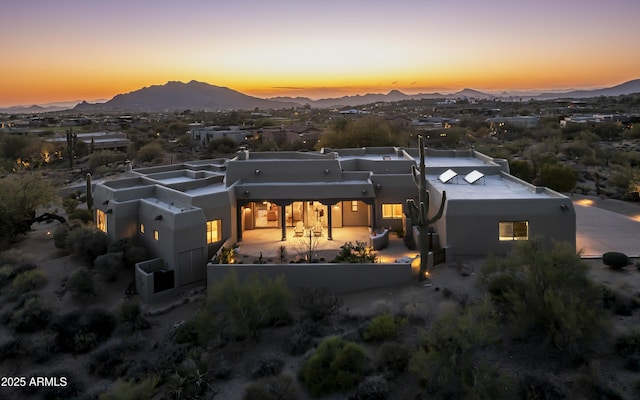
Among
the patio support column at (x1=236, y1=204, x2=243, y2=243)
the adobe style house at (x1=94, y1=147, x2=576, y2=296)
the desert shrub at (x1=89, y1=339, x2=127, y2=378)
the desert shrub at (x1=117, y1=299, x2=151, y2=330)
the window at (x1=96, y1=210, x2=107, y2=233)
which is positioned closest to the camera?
the desert shrub at (x1=89, y1=339, x2=127, y2=378)

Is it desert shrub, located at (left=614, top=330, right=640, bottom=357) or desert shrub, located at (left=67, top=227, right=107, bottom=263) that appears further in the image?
desert shrub, located at (left=67, top=227, right=107, bottom=263)

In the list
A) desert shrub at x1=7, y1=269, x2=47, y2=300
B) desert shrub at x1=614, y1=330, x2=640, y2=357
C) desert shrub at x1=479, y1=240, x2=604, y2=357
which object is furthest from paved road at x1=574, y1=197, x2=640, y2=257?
desert shrub at x1=7, y1=269, x2=47, y2=300

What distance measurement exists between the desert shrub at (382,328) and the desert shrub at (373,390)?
190 centimetres

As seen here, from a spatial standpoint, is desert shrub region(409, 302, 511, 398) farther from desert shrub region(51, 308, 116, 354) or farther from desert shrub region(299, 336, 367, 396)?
desert shrub region(51, 308, 116, 354)

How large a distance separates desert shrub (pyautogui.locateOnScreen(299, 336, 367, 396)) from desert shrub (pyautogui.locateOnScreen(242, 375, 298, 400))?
0.53 meters

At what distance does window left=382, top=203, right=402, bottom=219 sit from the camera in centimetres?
2684

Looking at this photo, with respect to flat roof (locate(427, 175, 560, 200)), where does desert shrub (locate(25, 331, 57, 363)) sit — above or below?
below

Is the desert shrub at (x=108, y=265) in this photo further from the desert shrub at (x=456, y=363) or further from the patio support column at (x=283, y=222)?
the desert shrub at (x=456, y=363)

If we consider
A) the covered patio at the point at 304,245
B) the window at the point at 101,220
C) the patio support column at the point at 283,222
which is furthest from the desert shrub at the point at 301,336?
the window at the point at 101,220

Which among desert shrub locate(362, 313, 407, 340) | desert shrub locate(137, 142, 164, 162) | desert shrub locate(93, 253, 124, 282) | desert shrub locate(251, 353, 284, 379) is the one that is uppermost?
desert shrub locate(137, 142, 164, 162)

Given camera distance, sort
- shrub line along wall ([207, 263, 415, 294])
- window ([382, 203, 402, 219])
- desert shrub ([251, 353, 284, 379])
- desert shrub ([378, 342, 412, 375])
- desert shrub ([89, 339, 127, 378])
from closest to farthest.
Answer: desert shrub ([378, 342, 412, 375])
desert shrub ([251, 353, 284, 379])
desert shrub ([89, 339, 127, 378])
shrub line along wall ([207, 263, 415, 294])
window ([382, 203, 402, 219])

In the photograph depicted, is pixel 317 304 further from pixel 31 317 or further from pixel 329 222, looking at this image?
pixel 31 317

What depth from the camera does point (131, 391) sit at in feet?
45.6

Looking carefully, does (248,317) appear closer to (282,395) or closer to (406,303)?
(282,395)
